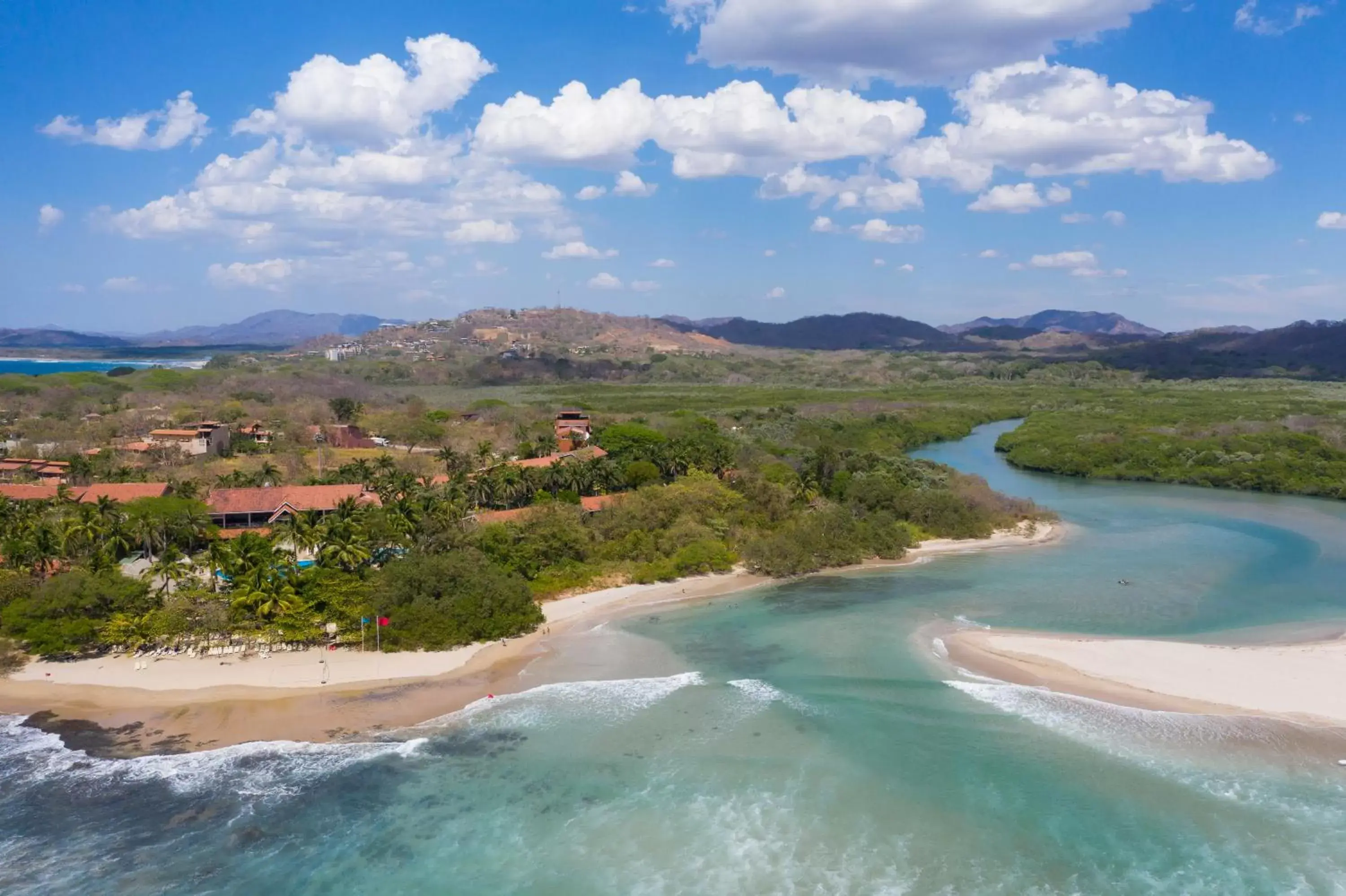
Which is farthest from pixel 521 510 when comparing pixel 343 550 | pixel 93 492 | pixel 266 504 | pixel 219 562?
pixel 93 492

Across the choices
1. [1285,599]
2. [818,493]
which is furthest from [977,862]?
[818,493]

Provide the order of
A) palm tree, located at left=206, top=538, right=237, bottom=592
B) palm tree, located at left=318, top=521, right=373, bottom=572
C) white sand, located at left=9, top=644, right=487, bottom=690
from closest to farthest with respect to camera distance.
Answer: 1. white sand, located at left=9, top=644, right=487, bottom=690
2. palm tree, located at left=206, top=538, right=237, bottom=592
3. palm tree, located at left=318, top=521, right=373, bottom=572

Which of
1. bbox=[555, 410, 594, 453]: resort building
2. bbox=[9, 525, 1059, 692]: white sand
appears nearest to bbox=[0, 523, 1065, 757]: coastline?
bbox=[9, 525, 1059, 692]: white sand

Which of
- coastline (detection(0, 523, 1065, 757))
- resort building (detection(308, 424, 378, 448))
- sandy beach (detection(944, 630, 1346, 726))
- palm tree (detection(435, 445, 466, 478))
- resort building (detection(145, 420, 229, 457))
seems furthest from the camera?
resort building (detection(308, 424, 378, 448))

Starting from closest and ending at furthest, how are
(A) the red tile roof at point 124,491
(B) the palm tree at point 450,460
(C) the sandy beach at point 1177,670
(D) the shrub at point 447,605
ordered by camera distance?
(C) the sandy beach at point 1177,670
(D) the shrub at point 447,605
(A) the red tile roof at point 124,491
(B) the palm tree at point 450,460

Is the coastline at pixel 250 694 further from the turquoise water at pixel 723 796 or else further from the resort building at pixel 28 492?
the resort building at pixel 28 492

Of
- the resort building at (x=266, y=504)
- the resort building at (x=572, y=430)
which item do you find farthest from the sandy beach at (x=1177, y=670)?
the resort building at (x=572, y=430)

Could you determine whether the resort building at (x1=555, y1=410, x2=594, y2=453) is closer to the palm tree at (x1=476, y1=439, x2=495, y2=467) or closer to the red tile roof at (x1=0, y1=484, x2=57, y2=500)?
the palm tree at (x1=476, y1=439, x2=495, y2=467)
